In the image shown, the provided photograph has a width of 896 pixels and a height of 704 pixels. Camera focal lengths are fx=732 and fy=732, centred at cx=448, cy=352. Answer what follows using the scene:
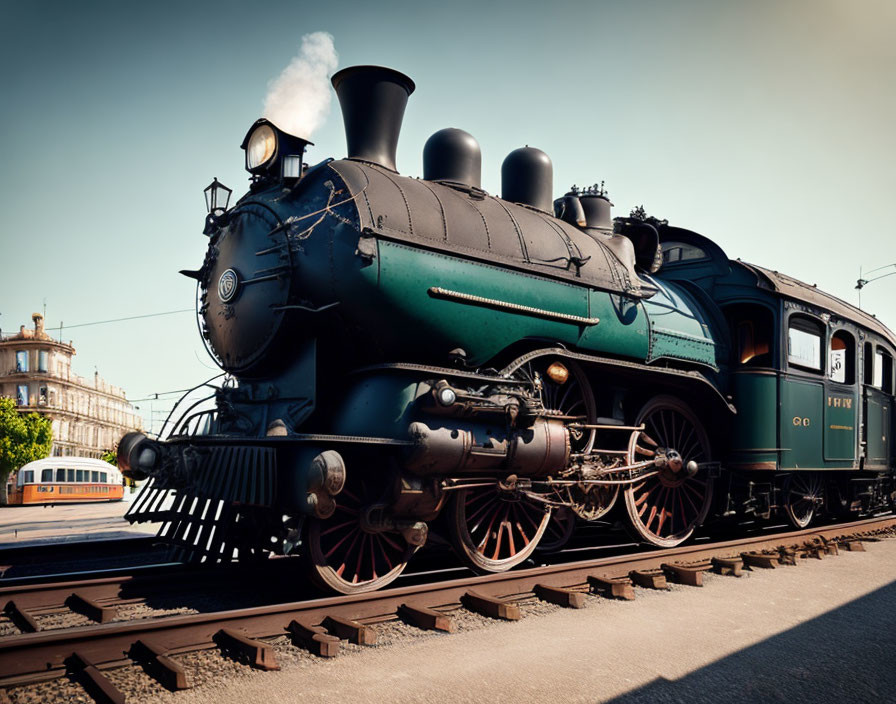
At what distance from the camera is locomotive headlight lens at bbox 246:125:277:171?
19.7 ft

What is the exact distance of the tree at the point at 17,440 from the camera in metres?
28.7

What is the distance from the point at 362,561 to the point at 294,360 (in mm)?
1620

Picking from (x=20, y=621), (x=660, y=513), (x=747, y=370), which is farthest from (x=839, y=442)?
(x=20, y=621)

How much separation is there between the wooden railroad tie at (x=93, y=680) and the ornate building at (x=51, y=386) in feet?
151

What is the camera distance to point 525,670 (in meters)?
3.70

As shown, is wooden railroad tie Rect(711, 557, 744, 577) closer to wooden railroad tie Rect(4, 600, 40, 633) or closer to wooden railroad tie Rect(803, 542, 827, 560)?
wooden railroad tie Rect(803, 542, 827, 560)

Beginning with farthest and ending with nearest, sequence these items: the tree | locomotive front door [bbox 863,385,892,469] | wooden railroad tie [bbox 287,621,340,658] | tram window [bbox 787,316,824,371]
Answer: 1. the tree
2. locomotive front door [bbox 863,385,892,469]
3. tram window [bbox 787,316,824,371]
4. wooden railroad tie [bbox 287,621,340,658]

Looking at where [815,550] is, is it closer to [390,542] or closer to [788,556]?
[788,556]

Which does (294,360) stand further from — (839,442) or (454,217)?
(839,442)

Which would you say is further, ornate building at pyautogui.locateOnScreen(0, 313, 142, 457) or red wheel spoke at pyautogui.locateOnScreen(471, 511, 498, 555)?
ornate building at pyautogui.locateOnScreen(0, 313, 142, 457)

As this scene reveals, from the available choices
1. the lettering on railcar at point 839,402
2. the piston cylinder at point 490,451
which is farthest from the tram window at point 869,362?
the piston cylinder at point 490,451

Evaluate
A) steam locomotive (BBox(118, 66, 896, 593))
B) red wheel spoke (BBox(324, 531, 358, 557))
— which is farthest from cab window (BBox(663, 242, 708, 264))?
red wheel spoke (BBox(324, 531, 358, 557))

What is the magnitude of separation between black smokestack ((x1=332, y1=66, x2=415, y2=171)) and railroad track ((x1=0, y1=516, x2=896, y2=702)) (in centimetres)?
351

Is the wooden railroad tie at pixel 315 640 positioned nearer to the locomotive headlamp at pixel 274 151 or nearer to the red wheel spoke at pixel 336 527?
the red wheel spoke at pixel 336 527
